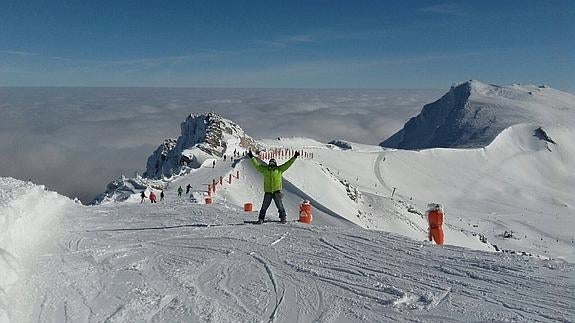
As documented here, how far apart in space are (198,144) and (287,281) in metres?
51.9

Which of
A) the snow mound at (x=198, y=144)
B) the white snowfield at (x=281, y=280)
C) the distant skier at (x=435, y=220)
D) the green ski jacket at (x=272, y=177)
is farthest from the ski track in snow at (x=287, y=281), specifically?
the snow mound at (x=198, y=144)

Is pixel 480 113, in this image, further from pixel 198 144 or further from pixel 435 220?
pixel 435 220

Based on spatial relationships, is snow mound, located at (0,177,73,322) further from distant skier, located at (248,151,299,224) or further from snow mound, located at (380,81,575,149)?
snow mound, located at (380,81,575,149)

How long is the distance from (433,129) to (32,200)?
459 feet

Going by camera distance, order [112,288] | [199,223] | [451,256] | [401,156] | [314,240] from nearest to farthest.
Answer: [112,288] < [451,256] < [314,240] < [199,223] < [401,156]

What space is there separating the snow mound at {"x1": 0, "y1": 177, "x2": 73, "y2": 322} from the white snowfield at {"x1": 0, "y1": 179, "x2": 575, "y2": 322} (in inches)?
7.7

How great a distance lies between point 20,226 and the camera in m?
10.6

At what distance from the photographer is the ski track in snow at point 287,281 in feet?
21.2

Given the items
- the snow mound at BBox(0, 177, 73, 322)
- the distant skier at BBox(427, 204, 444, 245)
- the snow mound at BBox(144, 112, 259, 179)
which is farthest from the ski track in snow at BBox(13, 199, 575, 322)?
the snow mound at BBox(144, 112, 259, 179)

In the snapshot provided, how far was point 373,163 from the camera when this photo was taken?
65125 mm

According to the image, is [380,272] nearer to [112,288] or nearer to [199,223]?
[112,288]

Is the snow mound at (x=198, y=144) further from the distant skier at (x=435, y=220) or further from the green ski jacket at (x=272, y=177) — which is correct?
the distant skier at (x=435, y=220)

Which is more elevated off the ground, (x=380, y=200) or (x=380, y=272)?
(x=380, y=272)

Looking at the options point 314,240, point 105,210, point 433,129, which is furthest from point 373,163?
point 433,129
